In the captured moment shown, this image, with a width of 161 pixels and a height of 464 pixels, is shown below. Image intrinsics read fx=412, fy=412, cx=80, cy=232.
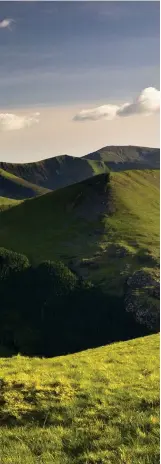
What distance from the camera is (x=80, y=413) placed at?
16.3 meters

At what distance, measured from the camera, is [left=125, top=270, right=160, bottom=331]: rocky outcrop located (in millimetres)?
133375

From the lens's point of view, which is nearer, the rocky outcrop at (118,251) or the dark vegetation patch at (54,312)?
the dark vegetation patch at (54,312)

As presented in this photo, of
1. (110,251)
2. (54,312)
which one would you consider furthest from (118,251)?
(54,312)

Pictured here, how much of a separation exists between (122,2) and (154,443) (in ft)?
48.6

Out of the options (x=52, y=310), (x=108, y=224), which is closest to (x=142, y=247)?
(x=108, y=224)

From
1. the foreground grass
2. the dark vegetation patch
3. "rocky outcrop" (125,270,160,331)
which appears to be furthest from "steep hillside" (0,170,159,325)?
the foreground grass

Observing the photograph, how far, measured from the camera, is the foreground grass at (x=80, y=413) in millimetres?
13258

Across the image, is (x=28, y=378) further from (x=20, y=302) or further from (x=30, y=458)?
(x=20, y=302)

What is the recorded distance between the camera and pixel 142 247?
170m

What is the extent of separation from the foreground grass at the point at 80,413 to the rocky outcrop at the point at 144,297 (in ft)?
365

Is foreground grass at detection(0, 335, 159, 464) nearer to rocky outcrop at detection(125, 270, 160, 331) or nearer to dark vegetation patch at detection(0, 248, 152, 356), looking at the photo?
rocky outcrop at detection(125, 270, 160, 331)

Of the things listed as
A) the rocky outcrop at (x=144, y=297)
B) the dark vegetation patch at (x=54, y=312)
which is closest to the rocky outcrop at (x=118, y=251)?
the rocky outcrop at (x=144, y=297)

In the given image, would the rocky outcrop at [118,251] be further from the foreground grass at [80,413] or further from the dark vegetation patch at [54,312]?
the foreground grass at [80,413]

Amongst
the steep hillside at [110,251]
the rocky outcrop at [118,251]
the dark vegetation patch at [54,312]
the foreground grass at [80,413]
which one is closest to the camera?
the foreground grass at [80,413]
